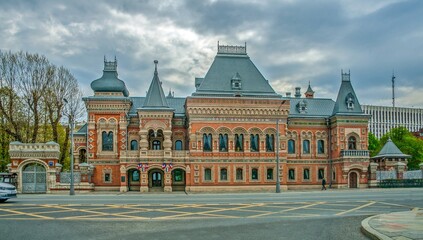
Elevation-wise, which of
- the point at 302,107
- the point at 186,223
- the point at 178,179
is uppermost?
the point at 302,107

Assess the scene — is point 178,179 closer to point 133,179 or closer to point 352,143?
point 133,179

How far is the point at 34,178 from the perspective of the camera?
42094 millimetres

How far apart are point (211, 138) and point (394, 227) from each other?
119ft

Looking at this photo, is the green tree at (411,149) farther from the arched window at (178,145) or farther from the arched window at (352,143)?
the arched window at (178,145)

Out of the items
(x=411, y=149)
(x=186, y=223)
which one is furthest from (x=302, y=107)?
(x=186, y=223)

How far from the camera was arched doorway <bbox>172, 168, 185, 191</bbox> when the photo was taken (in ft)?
165

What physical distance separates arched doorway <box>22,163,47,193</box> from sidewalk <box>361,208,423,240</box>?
110ft

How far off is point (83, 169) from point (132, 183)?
6.74m

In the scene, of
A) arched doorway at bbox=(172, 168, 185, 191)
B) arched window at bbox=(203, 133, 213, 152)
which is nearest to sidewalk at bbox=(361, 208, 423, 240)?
arched window at bbox=(203, 133, 213, 152)

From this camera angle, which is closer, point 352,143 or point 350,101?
point 352,143

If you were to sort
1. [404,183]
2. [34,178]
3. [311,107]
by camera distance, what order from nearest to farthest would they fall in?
[34,178]
[404,183]
[311,107]

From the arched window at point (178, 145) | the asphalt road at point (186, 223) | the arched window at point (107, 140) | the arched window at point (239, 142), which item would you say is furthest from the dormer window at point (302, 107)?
the asphalt road at point (186, 223)

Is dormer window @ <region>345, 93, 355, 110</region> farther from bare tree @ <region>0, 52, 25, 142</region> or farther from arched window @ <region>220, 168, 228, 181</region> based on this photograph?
bare tree @ <region>0, 52, 25, 142</region>

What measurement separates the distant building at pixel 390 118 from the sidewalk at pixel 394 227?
494ft
